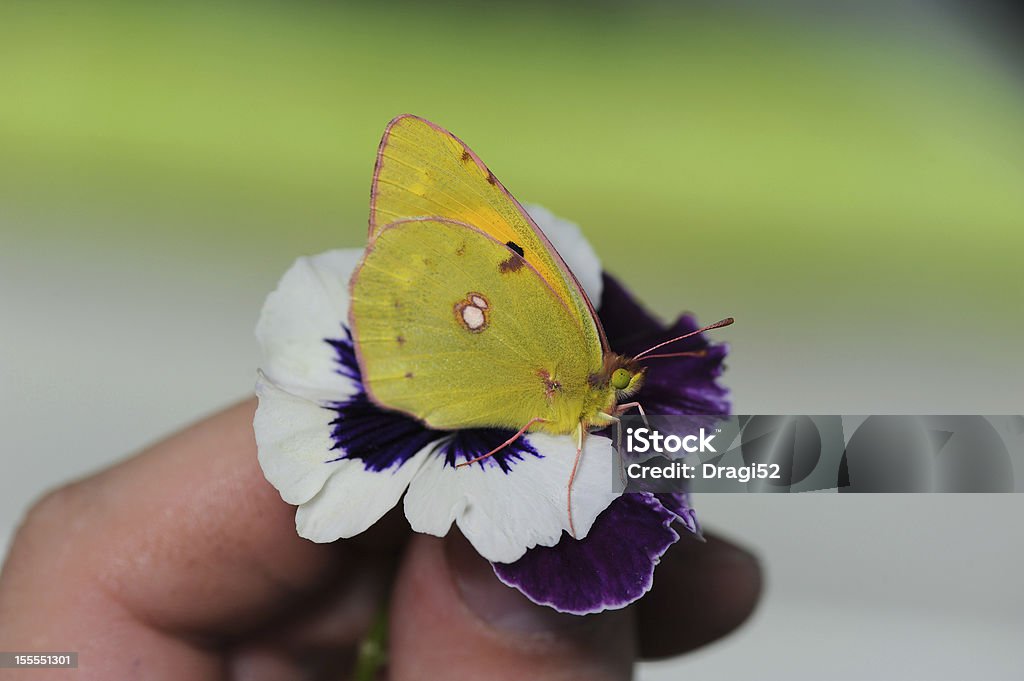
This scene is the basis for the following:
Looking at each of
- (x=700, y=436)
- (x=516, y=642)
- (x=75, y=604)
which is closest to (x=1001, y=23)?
(x=700, y=436)

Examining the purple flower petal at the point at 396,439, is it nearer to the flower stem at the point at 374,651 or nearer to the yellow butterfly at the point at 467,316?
the yellow butterfly at the point at 467,316

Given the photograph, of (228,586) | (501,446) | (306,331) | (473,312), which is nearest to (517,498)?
(501,446)

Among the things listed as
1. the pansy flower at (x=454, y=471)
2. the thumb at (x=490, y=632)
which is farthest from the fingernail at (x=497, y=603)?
the pansy flower at (x=454, y=471)

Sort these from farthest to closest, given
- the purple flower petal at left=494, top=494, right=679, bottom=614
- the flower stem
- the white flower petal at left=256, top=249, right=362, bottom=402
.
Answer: the flower stem < the white flower petal at left=256, top=249, right=362, bottom=402 < the purple flower petal at left=494, top=494, right=679, bottom=614

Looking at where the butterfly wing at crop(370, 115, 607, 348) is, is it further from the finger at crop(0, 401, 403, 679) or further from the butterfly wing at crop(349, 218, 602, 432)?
the finger at crop(0, 401, 403, 679)

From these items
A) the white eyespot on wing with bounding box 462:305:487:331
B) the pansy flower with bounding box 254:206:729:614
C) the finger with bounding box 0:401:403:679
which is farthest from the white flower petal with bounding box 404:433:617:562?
the finger with bounding box 0:401:403:679

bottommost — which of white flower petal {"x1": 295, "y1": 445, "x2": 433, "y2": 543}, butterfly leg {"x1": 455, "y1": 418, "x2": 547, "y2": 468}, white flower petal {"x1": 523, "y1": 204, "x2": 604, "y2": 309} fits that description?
white flower petal {"x1": 295, "y1": 445, "x2": 433, "y2": 543}
